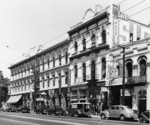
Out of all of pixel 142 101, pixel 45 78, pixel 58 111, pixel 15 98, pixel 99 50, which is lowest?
pixel 15 98

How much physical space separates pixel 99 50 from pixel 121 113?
12747mm

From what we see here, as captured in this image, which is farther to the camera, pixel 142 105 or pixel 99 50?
pixel 99 50

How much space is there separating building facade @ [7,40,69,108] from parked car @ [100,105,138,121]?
18.0m

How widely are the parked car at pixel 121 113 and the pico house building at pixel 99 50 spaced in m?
4.53

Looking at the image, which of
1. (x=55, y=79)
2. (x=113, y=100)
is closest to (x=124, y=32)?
(x=113, y=100)

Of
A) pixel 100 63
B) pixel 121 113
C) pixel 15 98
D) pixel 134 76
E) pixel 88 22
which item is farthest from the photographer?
pixel 15 98

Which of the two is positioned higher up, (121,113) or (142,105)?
(142,105)

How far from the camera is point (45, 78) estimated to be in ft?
175

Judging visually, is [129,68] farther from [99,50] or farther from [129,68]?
[99,50]

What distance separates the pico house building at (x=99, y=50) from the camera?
3584 centimetres

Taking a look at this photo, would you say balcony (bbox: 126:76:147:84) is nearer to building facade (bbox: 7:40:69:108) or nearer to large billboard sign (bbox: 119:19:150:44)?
large billboard sign (bbox: 119:19:150:44)

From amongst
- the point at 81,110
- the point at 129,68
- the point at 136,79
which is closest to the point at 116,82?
the point at 129,68

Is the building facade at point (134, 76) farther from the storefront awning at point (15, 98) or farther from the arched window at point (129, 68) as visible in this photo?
the storefront awning at point (15, 98)

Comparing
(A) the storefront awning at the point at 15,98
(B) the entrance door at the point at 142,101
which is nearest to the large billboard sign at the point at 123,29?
(B) the entrance door at the point at 142,101
